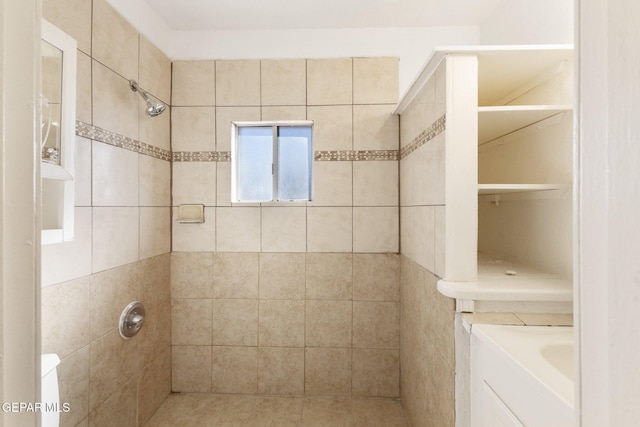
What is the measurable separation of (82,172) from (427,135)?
1619 mm

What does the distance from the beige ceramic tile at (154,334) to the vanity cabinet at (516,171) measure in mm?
1708

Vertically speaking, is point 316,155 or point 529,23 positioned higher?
point 529,23

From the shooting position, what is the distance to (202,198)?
2.18m

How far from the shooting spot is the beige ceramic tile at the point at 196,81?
7.14 feet

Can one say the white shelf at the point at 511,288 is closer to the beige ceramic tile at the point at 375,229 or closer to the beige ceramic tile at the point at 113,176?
the beige ceramic tile at the point at 375,229

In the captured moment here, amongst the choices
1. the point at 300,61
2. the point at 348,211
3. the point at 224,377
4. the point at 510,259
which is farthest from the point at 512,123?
the point at 224,377

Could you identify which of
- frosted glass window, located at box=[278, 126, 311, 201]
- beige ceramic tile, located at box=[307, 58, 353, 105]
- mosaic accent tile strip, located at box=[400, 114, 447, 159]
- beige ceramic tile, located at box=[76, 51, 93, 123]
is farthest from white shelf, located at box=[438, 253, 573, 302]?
beige ceramic tile, located at box=[76, 51, 93, 123]

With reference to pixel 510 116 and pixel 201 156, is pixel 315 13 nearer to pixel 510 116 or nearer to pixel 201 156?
pixel 201 156

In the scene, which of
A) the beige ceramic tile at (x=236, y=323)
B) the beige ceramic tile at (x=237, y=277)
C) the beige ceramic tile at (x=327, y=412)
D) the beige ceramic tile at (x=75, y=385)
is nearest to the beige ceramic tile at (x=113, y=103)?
the beige ceramic tile at (x=237, y=277)

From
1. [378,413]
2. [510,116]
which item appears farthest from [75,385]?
[510,116]

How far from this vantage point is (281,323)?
215cm

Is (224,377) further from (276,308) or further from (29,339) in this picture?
(29,339)

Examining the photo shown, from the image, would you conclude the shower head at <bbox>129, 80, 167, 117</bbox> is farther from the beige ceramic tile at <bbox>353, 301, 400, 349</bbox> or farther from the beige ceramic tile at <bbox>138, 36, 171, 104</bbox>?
the beige ceramic tile at <bbox>353, 301, 400, 349</bbox>

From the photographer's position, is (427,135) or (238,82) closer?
(427,135)
